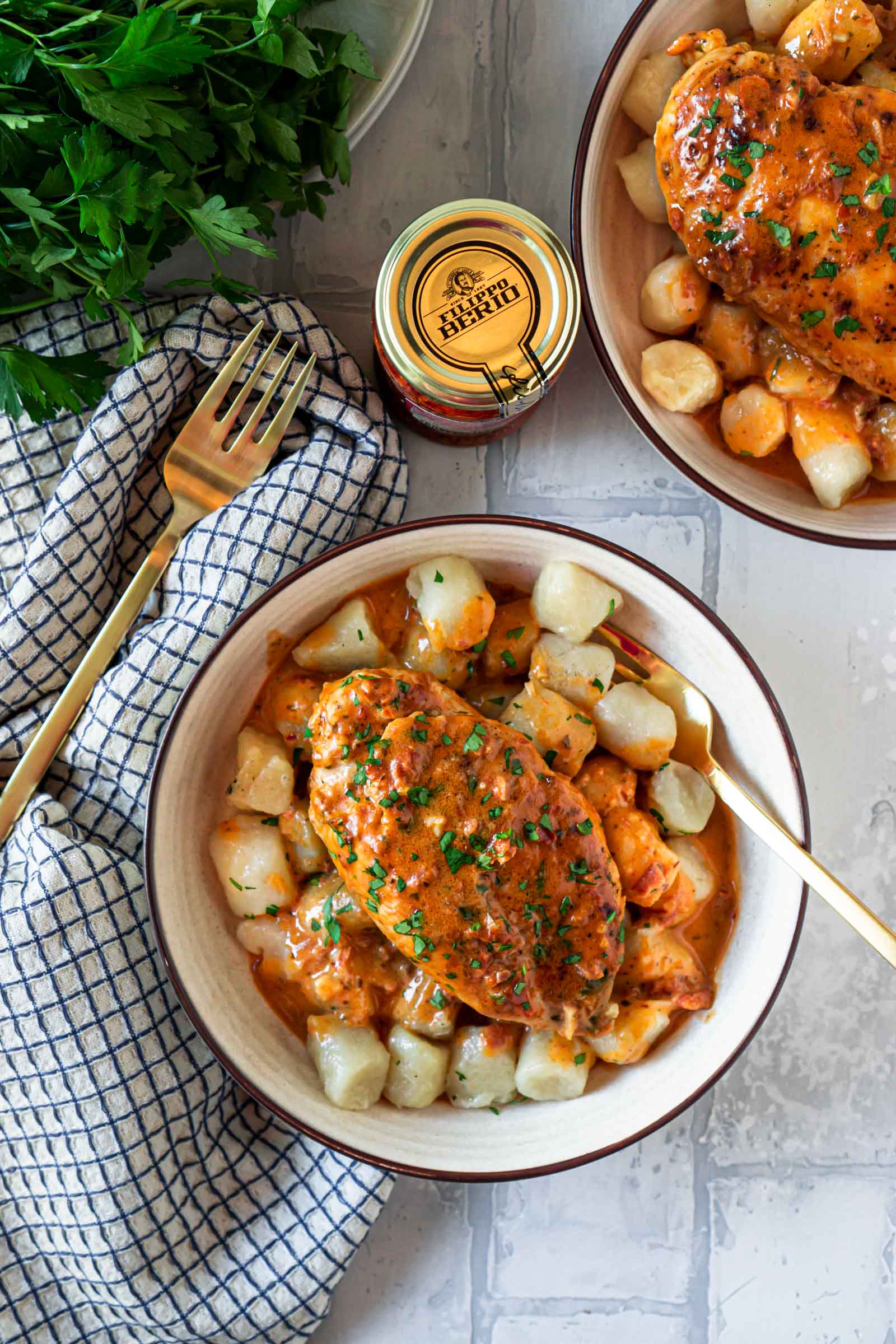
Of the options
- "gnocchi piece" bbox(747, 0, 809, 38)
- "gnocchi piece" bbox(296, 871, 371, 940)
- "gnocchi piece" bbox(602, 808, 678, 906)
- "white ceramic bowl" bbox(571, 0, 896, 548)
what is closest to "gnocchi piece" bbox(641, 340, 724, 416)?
"white ceramic bowl" bbox(571, 0, 896, 548)

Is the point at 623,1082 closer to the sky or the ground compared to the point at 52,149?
closer to the ground

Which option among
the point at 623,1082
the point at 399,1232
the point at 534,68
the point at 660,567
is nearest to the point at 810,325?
the point at 660,567

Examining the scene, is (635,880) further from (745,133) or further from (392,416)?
(745,133)

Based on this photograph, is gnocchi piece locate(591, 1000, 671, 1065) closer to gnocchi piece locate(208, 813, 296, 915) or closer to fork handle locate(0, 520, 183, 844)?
gnocchi piece locate(208, 813, 296, 915)

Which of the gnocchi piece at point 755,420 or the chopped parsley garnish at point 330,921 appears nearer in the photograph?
the chopped parsley garnish at point 330,921

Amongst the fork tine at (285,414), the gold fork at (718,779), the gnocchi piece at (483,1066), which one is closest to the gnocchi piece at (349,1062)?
the gnocchi piece at (483,1066)

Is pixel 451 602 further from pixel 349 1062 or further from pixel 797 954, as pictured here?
pixel 797 954

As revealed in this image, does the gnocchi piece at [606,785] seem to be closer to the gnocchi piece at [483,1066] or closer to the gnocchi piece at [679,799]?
the gnocchi piece at [679,799]
